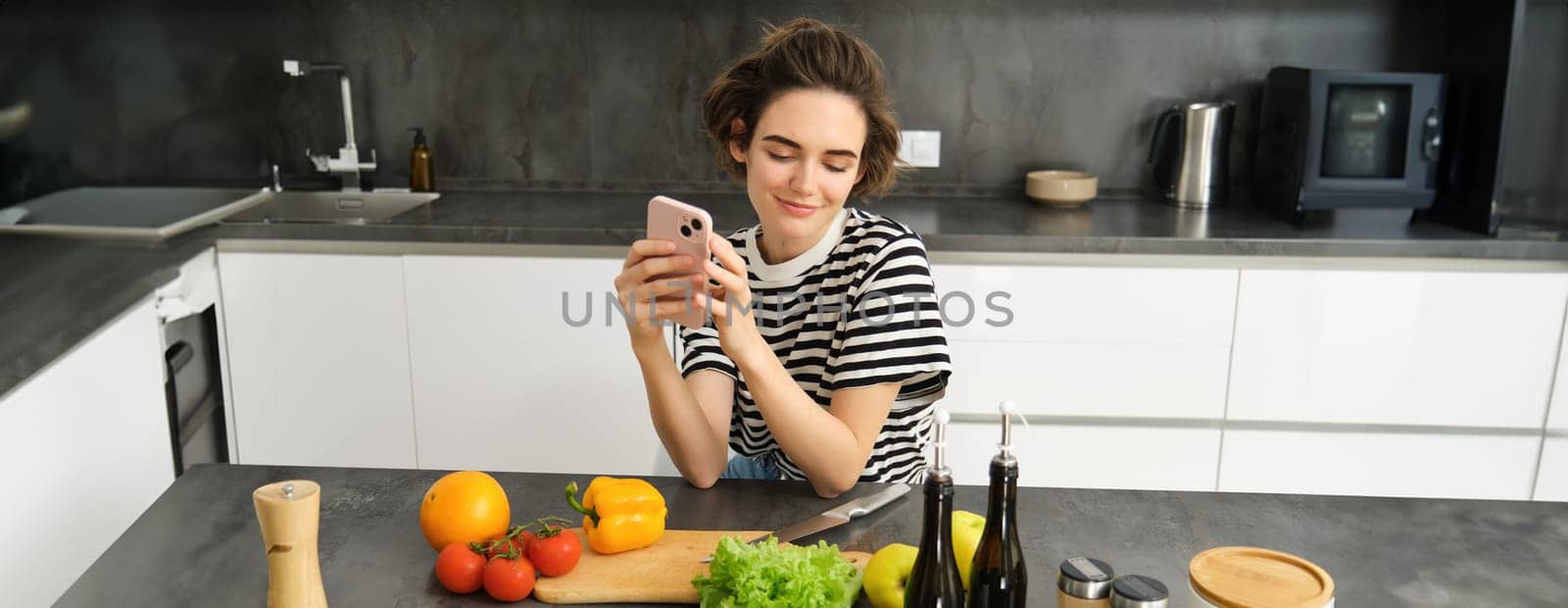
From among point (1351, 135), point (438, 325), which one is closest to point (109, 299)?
point (438, 325)

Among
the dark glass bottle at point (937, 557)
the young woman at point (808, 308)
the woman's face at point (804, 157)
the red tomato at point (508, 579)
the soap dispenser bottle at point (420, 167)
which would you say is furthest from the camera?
the soap dispenser bottle at point (420, 167)

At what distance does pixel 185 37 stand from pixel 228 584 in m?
2.32

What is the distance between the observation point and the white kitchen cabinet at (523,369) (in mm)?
2531

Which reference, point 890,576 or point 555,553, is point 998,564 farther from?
point 555,553

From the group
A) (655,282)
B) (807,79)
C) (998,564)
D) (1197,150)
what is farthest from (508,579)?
(1197,150)

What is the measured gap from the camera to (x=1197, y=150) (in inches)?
113

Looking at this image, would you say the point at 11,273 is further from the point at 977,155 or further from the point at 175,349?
the point at 977,155

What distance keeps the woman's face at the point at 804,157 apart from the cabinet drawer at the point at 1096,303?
1024mm

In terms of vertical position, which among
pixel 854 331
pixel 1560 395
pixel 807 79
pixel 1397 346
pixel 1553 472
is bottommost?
pixel 1553 472

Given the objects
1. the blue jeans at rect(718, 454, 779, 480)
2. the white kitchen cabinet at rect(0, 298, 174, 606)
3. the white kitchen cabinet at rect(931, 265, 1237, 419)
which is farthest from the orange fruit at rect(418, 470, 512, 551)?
the white kitchen cabinet at rect(931, 265, 1237, 419)

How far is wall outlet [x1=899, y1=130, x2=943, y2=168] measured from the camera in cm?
Answer: 302

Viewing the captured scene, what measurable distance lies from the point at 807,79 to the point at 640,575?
689 millimetres

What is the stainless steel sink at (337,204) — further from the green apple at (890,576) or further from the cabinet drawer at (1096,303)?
the green apple at (890,576)

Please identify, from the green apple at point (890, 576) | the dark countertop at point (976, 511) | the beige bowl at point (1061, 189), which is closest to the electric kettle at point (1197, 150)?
the beige bowl at point (1061, 189)
